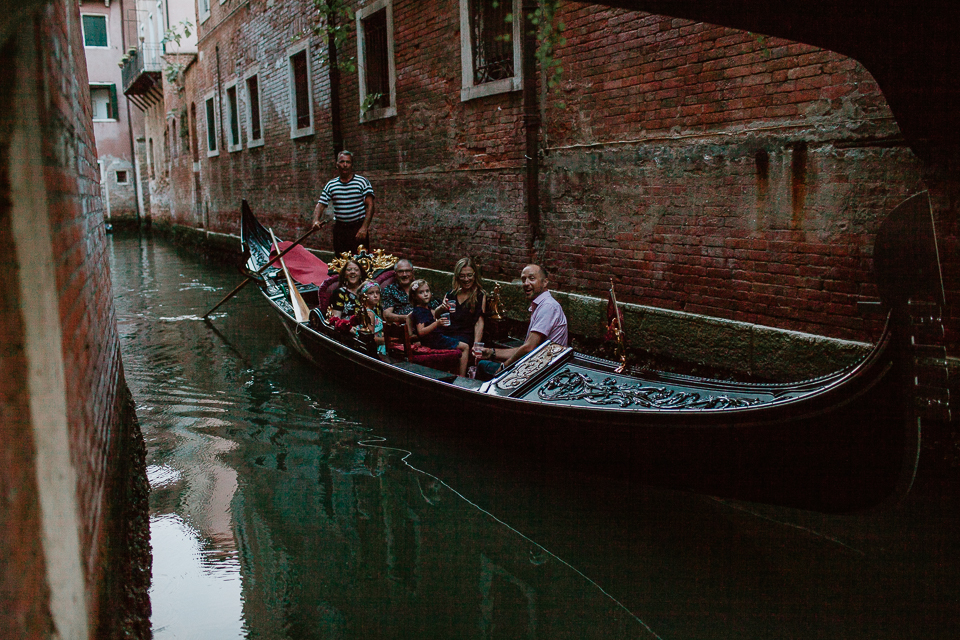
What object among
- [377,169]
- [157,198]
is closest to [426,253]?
[377,169]

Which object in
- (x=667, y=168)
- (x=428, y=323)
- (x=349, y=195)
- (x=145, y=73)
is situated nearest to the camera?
(x=428, y=323)

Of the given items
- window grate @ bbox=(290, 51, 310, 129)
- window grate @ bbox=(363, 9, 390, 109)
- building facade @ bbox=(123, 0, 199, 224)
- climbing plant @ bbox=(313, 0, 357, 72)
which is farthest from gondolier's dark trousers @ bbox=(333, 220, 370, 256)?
building facade @ bbox=(123, 0, 199, 224)

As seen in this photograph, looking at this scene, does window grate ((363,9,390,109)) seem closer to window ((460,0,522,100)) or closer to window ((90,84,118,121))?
window ((460,0,522,100))

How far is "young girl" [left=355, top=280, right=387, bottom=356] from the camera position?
5.59 metres

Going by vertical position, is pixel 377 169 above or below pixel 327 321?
above

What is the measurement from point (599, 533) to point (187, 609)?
172cm

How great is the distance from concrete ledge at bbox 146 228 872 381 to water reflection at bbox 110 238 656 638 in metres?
1.52

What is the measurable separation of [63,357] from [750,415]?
7.40 feet

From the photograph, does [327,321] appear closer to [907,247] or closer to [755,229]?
[755,229]

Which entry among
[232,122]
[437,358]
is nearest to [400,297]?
[437,358]

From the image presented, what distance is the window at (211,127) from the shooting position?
17342 mm

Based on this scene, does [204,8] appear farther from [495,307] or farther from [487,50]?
[495,307]

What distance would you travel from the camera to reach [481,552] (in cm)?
345

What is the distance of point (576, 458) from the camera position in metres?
3.65
